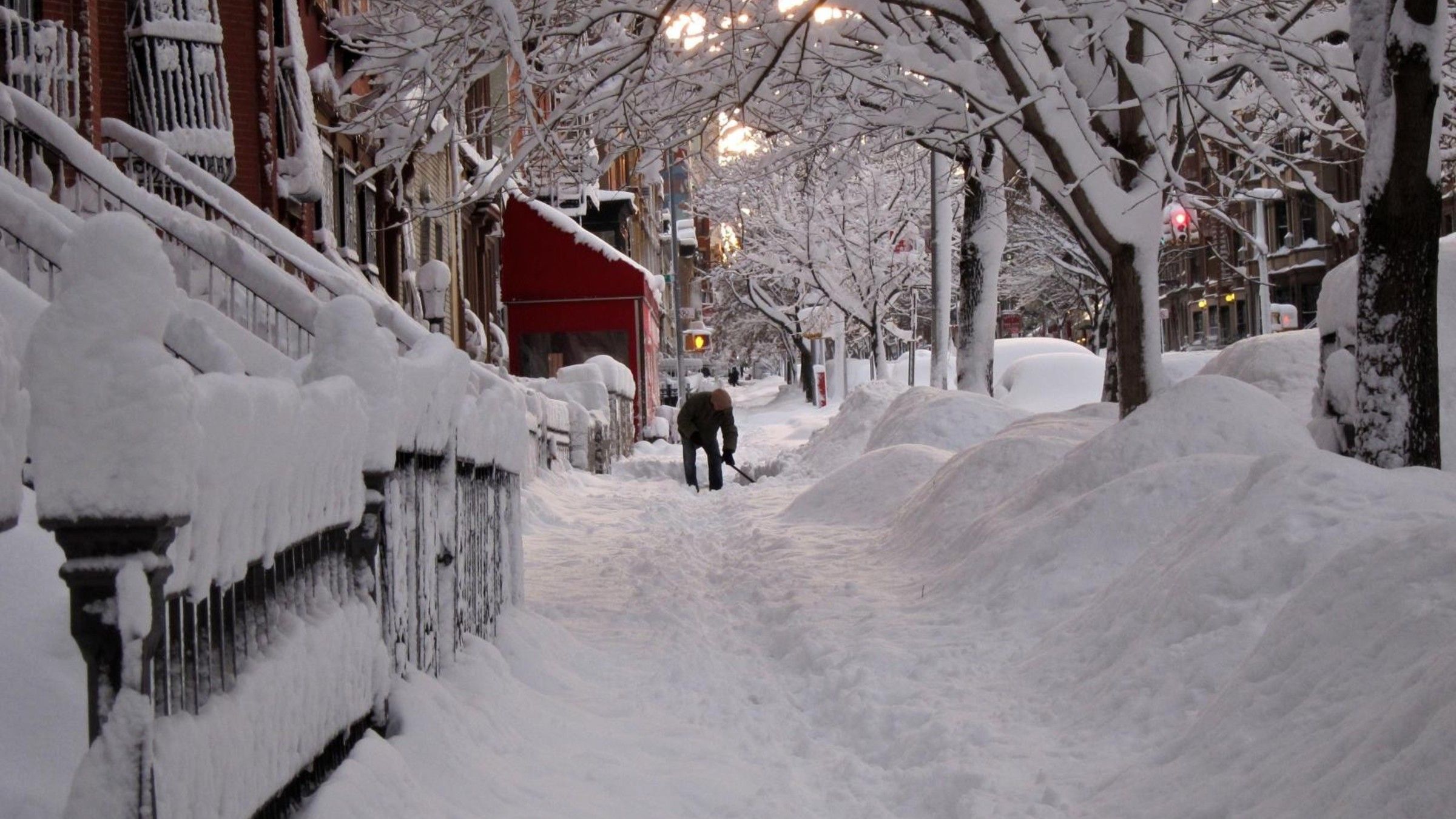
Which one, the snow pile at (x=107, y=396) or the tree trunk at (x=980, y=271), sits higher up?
the tree trunk at (x=980, y=271)

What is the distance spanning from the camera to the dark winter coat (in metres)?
19.5

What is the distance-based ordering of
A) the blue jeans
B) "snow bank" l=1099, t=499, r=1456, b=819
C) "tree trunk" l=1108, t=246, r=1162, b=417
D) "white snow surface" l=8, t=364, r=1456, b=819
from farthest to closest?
the blue jeans → "tree trunk" l=1108, t=246, r=1162, b=417 → "white snow surface" l=8, t=364, r=1456, b=819 → "snow bank" l=1099, t=499, r=1456, b=819

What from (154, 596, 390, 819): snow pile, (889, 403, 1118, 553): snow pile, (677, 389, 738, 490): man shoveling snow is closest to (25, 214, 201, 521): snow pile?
(154, 596, 390, 819): snow pile

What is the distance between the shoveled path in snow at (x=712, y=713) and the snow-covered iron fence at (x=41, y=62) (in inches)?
189

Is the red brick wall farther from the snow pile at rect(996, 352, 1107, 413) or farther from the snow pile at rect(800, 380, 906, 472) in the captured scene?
the snow pile at rect(996, 352, 1107, 413)

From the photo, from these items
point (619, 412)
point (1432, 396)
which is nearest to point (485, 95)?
point (619, 412)

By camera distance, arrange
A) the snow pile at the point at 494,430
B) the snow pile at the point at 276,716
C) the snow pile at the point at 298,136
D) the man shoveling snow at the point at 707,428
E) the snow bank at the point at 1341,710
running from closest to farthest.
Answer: the snow pile at the point at 276,716
the snow bank at the point at 1341,710
the snow pile at the point at 494,430
the snow pile at the point at 298,136
the man shoveling snow at the point at 707,428

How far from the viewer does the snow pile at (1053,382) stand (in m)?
26.4

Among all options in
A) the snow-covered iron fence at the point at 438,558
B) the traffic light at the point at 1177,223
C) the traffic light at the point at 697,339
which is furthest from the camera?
the traffic light at the point at 697,339

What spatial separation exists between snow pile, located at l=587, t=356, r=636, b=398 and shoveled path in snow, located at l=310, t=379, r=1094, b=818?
48.5 feet

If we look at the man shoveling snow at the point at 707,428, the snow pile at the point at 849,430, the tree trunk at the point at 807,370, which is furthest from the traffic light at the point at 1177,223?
the tree trunk at the point at 807,370

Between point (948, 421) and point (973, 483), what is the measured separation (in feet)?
23.2

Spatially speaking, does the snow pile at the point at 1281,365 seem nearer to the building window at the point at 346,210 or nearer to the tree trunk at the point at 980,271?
the tree trunk at the point at 980,271

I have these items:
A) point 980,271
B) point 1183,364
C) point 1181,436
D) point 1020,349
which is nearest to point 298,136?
point 1181,436
